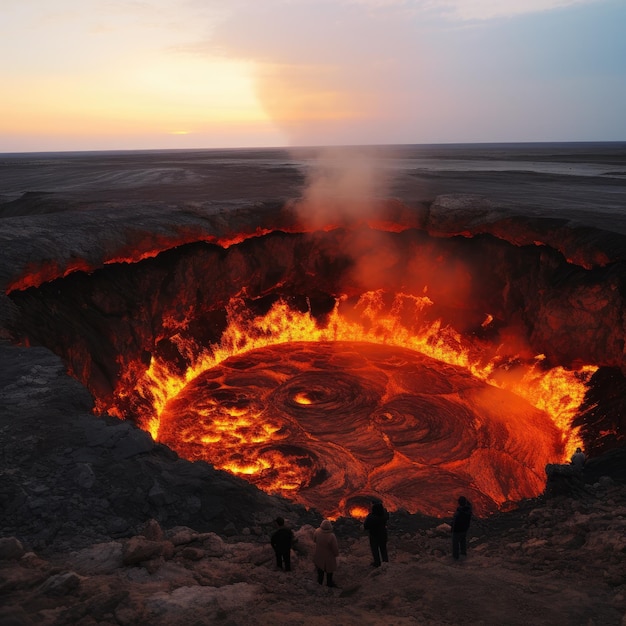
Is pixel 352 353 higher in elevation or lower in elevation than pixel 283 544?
lower

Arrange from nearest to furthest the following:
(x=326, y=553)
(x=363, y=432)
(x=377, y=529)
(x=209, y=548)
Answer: (x=326, y=553), (x=209, y=548), (x=377, y=529), (x=363, y=432)

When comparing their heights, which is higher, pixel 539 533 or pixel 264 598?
pixel 264 598

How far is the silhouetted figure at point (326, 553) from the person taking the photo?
6684 millimetres

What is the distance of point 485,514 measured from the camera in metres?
13.4

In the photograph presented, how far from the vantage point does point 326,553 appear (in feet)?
21.9

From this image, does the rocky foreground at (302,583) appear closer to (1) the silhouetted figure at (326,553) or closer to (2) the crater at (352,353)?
(1) the silhouetted figure at (326,553)

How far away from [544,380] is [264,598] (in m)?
16.5

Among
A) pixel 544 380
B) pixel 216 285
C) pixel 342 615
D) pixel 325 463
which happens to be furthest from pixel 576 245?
pixel 342 615

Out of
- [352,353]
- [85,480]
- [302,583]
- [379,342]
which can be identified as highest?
[85,480]

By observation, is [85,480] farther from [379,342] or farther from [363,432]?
[379,342]

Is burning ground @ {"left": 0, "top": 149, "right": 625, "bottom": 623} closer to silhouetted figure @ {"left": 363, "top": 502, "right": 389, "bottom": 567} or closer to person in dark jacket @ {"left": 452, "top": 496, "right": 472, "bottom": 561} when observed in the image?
silhouetted figure @ {"left": 363, "top": 502, "right": 389, "bottom": 567}

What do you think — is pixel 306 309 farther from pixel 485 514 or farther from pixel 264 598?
pixel 264 598

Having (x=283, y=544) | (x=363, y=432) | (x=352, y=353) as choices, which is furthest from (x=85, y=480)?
(x=352, y=353)

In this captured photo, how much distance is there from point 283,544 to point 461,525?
114 inches
